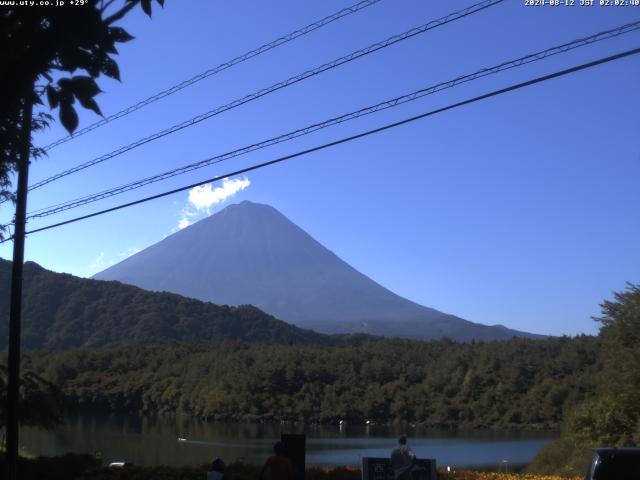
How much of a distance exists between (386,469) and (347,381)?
7094 cm

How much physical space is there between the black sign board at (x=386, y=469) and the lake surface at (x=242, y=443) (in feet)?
62.8

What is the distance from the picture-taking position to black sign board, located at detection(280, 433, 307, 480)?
1253 cm

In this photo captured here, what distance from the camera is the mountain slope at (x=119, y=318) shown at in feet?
364

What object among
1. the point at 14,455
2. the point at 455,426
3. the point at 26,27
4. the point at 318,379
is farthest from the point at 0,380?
the point at 318,379

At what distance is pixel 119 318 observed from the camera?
12362 cm

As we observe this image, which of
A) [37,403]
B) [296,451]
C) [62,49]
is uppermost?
[62,49]

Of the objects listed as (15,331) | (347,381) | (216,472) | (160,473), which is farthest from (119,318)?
(216,472)

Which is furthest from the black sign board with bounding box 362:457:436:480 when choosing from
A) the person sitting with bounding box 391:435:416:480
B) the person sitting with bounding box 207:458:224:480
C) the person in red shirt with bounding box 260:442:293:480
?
the person in red shirt with bounding box 260:442:293:480

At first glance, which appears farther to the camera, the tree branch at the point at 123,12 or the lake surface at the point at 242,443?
the lake surface at the point at 242,443

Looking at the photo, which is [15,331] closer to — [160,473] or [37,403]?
[37,403]

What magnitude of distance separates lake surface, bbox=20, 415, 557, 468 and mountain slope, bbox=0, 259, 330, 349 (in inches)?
1471

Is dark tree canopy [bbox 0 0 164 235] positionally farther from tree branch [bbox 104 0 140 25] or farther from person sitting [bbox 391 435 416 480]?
person sitting [bbox 391 435 416 480]

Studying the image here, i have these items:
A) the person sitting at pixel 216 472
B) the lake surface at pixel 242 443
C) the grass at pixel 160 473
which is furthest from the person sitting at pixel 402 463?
the lake surface at pixel 242 443

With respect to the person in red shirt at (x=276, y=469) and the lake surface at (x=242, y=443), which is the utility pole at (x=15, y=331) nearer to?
the person in red shirt at (x=276, y=469)
